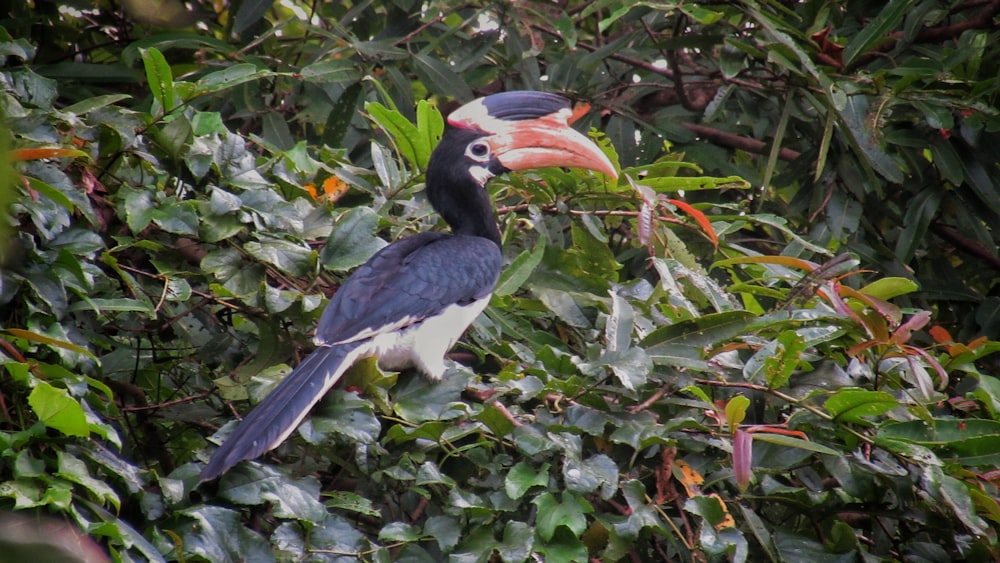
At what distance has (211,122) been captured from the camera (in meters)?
2.71

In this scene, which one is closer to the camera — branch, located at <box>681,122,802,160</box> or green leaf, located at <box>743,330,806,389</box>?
green leaf, located at <box>743,330,806,389</box>

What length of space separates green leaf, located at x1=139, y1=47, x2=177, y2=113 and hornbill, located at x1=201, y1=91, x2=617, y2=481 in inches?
25.7

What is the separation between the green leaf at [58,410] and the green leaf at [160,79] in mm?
1005

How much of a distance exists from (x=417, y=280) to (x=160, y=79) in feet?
2.91

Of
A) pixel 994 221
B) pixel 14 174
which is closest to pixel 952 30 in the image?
pixel 994 221

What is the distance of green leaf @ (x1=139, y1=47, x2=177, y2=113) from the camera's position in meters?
2.54

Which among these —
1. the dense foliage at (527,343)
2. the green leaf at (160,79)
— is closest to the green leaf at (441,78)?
the dense foliage at (527,343)

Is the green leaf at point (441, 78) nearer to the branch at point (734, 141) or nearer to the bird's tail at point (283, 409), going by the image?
the branch at point (734, 141)

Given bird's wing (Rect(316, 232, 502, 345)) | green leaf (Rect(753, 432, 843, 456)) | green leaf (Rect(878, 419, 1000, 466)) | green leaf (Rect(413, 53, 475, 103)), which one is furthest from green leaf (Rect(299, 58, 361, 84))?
green leaf (Rect(878, 419, 1000, 466))

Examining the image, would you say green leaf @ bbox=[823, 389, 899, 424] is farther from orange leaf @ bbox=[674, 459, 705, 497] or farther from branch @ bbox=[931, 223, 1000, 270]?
branch @ bbox=[931, 223, 1000, 270]

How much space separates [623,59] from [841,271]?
1.60 metres

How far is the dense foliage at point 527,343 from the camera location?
198 cm

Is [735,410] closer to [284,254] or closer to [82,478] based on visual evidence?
[284,254]

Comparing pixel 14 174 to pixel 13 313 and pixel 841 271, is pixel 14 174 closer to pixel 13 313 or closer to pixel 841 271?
pixel 13 313
